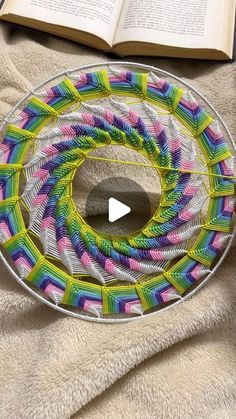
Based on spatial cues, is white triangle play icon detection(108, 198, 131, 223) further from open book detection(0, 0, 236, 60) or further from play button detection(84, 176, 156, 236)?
open book detection(0, 0, 236, 60)

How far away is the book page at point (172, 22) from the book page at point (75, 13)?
18 mm

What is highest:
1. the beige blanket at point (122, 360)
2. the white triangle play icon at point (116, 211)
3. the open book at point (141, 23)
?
the open book at point (141, 23)

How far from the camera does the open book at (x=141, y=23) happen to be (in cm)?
79

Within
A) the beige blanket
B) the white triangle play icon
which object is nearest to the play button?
the white triangle play icon

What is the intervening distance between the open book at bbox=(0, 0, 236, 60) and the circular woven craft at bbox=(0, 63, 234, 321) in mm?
161

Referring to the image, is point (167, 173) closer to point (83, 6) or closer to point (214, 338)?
point (214, 338)

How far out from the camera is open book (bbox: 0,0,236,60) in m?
0.79

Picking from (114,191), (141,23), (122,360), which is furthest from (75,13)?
(122,360)

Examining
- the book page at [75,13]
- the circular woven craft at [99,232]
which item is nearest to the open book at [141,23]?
the book page at [75,13]

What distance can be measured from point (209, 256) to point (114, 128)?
179 millimetres

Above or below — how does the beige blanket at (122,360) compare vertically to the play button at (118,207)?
below

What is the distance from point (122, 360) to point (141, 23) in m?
0.47

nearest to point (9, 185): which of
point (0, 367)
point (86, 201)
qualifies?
point (86, 201)

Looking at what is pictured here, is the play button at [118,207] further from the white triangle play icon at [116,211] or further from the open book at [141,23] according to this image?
the open book at [141,23]
